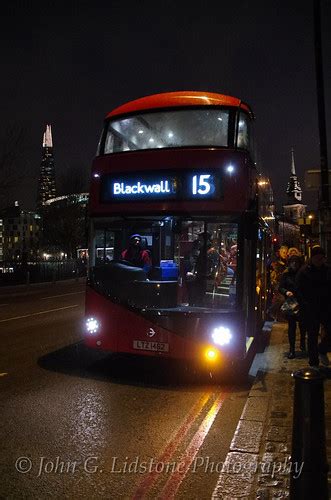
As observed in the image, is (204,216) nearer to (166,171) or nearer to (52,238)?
(166,171)

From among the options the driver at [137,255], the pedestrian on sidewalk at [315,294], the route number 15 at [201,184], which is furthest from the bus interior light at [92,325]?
the pedestrian on sidewalk at [315,294]

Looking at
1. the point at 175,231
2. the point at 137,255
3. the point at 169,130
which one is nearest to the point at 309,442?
the point at 175,231

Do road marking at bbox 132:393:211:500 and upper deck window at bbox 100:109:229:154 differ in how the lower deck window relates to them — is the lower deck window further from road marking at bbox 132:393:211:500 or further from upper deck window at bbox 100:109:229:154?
road marking at bbox 132:393:211:500

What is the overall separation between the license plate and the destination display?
218cm

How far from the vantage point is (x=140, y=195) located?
25.0 feet

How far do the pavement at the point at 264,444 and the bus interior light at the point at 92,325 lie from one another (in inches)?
101

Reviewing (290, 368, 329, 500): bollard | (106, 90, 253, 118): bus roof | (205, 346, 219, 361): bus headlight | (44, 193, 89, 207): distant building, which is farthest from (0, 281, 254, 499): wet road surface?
A: (44, 193, 89, 207): distant building

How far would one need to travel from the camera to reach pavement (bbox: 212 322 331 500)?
3.84m

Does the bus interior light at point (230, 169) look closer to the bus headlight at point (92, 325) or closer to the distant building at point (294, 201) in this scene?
the bus headlight at point (92, 325)

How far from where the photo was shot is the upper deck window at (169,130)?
7.65 m

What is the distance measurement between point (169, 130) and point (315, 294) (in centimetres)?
349

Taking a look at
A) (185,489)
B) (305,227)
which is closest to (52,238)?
(305,227)

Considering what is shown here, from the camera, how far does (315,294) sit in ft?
25.3

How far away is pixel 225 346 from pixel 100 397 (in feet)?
6.22
